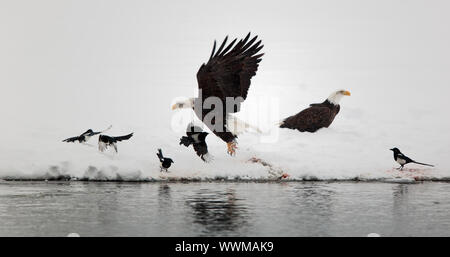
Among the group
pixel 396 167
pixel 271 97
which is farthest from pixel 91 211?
pixel 271 97

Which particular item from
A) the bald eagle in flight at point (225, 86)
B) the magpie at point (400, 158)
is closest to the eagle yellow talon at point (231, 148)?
the bald eagle in flight at point (225, 86)

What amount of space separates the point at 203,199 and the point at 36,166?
4073mm

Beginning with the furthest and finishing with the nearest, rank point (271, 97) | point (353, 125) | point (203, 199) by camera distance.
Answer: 1. point (271, 97)
2. point (353, 125)
3. point (203, 199)

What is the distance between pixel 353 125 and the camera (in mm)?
14820

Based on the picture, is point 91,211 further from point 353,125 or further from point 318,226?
point 353,125

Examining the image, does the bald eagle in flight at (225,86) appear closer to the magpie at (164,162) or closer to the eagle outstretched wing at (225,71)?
the eagle outstretched wing at (225,71)

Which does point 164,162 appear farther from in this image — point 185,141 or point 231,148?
point 231,148

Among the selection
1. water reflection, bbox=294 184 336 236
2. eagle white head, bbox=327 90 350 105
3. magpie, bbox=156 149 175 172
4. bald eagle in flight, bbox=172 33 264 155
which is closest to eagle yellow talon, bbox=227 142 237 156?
bald eagle in flight, bbox=172 33 264 155

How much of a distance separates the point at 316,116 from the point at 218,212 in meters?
5.96

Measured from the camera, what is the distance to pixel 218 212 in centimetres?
825

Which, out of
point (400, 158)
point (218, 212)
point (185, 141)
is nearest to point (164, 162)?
point (185, 141)
